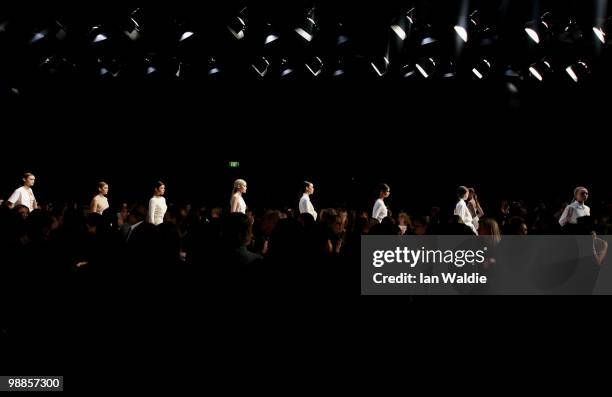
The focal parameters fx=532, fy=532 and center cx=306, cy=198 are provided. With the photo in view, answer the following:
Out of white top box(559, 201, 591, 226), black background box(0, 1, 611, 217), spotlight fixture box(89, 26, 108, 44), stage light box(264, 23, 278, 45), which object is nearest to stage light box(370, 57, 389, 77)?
black background box(0, 1, 611, 217)

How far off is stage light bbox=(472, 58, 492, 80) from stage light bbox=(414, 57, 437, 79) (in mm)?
936

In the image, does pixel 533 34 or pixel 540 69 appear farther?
pixel 540 69

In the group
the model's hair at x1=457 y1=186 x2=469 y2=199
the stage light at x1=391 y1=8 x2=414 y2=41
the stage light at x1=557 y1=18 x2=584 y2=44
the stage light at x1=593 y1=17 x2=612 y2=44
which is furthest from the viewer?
the stage light at x1=557 y1=18 x2=584 y2=44

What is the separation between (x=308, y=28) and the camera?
33.7 ft

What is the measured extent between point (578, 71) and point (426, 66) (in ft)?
11.1

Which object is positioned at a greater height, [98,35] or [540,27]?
[98,35]

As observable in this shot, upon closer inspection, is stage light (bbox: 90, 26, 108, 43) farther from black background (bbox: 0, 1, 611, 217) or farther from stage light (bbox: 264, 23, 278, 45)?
stage light (bbox: 264, 23, 278, 45)

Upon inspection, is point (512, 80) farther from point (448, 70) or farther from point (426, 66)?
point (426, 66)

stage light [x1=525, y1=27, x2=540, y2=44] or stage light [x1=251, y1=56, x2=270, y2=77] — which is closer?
stage light [x1=525, y1=27, x2=540, y2=44]

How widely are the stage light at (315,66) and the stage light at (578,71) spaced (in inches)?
220

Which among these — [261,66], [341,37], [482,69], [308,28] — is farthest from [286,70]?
[482,69]

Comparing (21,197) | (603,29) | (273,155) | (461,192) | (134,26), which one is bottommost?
(21,197)

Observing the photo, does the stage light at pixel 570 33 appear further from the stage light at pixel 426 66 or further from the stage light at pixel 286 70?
the stage light at pixel 286 70

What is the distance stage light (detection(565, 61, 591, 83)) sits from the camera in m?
11.9
